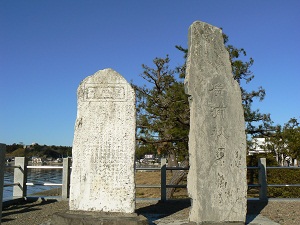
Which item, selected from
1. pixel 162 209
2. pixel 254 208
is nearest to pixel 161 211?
pixel 162 209

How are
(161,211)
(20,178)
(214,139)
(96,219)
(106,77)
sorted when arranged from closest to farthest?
(96,219), (214,139), (106,77), (161,211), (20,178)

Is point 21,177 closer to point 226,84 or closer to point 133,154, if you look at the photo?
point 133,154

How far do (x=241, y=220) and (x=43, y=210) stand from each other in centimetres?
443

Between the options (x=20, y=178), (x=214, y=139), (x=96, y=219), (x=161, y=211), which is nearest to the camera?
(x=96, y=219)

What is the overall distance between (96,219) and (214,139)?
2.20m

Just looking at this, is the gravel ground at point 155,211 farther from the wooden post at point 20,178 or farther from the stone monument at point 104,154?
the stone monument at point 104,154

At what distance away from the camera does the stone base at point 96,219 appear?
4.93 m

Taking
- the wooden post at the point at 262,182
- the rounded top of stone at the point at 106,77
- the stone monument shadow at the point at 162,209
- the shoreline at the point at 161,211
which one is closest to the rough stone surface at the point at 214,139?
the shoreline at the point at 161,211

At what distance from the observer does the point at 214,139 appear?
5.20m

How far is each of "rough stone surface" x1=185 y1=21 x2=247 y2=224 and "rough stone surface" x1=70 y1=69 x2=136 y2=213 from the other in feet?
3.45

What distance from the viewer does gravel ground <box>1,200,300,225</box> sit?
626 cm

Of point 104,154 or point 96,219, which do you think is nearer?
point 96,219

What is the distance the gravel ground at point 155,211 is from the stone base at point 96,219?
0.99 metres

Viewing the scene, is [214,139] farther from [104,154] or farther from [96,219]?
[96,219]
